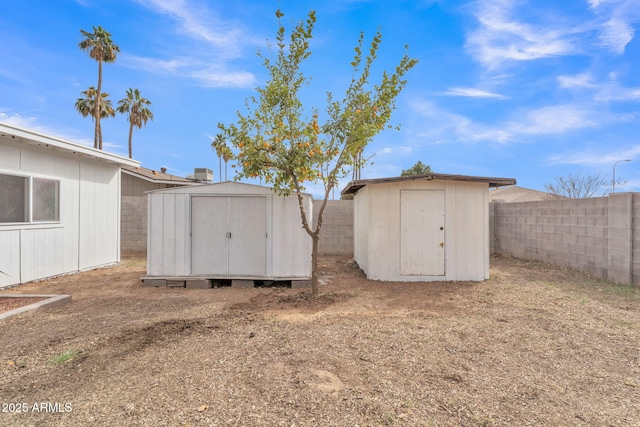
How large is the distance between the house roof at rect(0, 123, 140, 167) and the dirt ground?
11.0 ft

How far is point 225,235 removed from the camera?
6.68 meters

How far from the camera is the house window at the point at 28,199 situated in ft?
21.7

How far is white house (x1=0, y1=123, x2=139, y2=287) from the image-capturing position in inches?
261

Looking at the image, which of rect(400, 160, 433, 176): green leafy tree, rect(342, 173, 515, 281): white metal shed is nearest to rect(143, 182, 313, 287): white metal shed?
rect(342, 173, 515, 281): white metal shed

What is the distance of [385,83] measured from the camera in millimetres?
5438

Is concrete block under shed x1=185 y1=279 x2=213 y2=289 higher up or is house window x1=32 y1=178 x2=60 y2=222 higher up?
house window x1=32 y1=178 x2=60 y2=222

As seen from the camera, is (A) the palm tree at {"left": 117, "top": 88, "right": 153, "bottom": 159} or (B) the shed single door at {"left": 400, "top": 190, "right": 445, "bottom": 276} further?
(A) the palm tree at {"left": 117, "top": 88, "right": 153, "bottom": 159}

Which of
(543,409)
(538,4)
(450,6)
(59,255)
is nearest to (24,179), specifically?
(59,255)

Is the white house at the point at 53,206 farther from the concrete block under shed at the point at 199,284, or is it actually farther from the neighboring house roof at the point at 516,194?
the neighboring house roof at the point at 516,194

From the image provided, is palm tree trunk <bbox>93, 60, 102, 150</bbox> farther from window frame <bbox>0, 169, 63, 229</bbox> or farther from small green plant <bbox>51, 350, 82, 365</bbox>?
small green plant <bbox>51, 350, 82, 365</bbox>

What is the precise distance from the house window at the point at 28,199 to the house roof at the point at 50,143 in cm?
78

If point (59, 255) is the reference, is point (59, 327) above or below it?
below

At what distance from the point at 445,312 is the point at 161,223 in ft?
18.3

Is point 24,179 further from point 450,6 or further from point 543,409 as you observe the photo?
point 450,6
